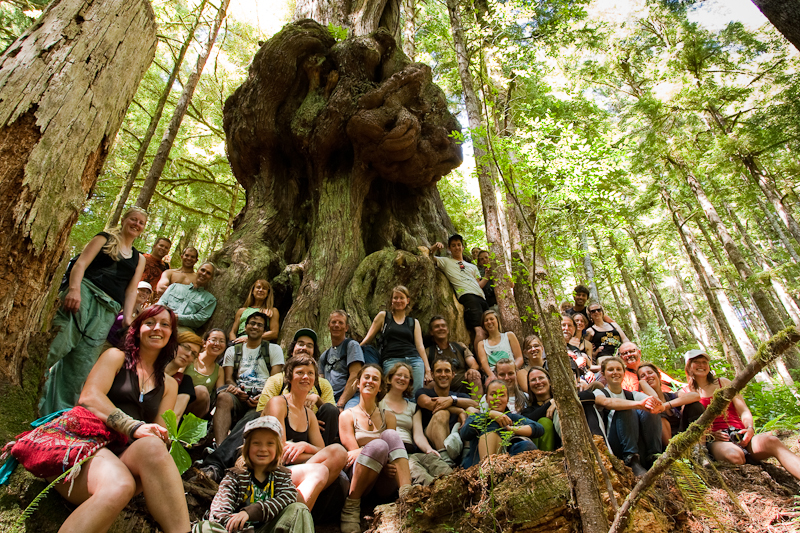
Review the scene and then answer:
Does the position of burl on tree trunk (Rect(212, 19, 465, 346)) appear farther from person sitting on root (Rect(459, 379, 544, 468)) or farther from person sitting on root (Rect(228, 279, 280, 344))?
person sitting on root (Rect(459, 379, 544, 468))

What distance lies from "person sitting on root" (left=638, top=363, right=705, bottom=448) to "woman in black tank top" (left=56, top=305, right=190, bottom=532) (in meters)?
4.36

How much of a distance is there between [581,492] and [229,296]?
20.3ft

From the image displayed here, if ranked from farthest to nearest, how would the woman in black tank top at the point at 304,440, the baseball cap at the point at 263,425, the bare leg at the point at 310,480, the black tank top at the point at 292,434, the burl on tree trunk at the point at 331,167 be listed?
the burl on tree trunk at the point at 331,167
the black tank top at the point at 292,434
the woman in black tank top at the point at 304,440
the bare leg at the point at 310,480
the baseball cap at the point at 263,425

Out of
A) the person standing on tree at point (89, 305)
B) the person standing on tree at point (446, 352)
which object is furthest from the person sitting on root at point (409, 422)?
the person standing on tree at point (89, 305)

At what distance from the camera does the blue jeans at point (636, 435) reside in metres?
4.00

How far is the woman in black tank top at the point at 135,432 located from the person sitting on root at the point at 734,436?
451 centimetres

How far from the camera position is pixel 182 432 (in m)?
2.53

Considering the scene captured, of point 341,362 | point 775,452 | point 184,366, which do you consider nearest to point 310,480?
point 184,366

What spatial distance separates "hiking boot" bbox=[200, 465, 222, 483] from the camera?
3481 millimetres

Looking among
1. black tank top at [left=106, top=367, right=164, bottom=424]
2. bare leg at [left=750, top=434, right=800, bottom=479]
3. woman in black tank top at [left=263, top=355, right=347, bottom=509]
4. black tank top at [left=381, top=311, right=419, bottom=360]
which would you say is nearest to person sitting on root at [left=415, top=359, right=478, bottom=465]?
black tank top at [left=381, top=311, right=419, bottom=360]

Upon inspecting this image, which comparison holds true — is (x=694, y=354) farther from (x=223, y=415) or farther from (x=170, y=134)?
(x=170, y=134)

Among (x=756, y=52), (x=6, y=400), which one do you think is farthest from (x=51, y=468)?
(x=756, y=52)

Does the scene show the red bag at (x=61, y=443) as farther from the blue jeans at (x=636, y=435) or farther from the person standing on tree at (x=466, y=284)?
the person standing on tree at (x=466, y=284)

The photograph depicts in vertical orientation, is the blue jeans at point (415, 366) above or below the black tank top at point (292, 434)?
above
